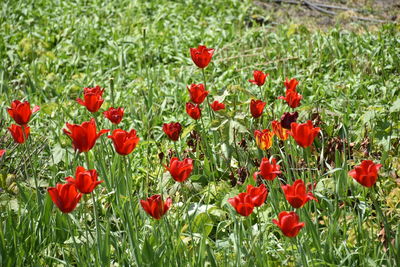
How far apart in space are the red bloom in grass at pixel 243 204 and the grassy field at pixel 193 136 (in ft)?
0.73

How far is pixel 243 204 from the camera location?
2.01m

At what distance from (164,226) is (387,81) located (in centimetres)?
236

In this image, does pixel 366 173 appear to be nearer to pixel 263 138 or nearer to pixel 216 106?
pixel 263 138

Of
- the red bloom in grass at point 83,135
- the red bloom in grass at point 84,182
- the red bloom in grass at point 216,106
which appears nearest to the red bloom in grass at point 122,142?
the red bloom in grass at point 83,135

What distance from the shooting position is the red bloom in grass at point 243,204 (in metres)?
2.02

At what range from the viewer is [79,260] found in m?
2.22

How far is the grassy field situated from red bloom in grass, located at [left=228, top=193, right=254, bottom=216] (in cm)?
22

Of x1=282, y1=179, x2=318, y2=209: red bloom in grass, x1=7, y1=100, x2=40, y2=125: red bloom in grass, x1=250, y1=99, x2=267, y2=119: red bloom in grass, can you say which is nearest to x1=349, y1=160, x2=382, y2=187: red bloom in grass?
x1=282, y1=179, x2=318, y2=209: red bloom in grass

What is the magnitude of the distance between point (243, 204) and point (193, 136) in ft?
5.30

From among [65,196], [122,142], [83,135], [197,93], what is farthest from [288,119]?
[65,196]

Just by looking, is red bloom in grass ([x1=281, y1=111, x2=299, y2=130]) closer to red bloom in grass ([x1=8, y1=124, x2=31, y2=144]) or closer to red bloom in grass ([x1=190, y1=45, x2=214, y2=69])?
red bloom in grass ([x1=190, y1=45, x2=214, y2=69])

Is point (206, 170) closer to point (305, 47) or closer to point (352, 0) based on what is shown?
point (305, 47)

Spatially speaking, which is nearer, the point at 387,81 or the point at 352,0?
the point at 387,81

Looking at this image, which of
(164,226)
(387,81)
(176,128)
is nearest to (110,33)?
(387,81)
